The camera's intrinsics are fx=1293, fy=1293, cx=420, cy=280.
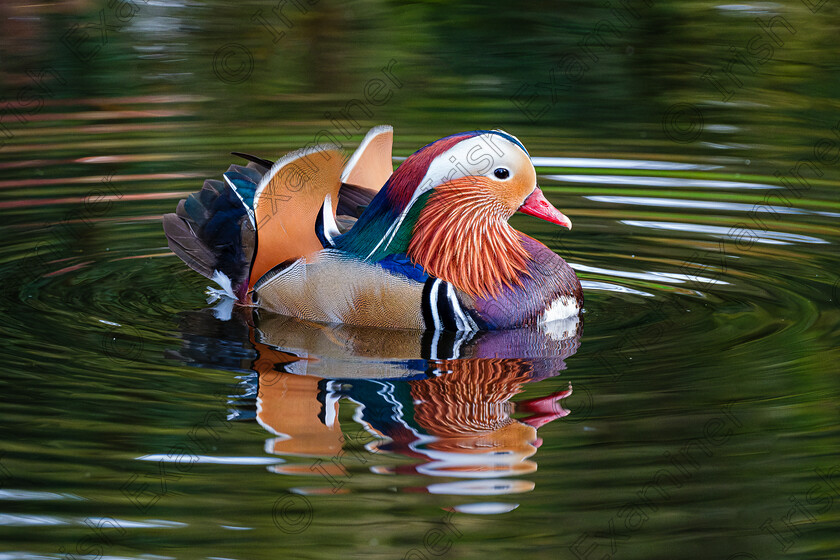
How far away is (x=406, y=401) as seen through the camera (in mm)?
5398

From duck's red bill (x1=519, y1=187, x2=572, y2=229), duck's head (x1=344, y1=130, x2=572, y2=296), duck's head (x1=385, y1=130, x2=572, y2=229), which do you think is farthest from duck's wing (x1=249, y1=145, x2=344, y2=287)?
duck's red bill (x1=519, y1=187, x2=572, y2=229)

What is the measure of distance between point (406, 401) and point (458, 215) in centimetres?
137

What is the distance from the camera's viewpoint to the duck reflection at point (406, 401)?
4.76 m

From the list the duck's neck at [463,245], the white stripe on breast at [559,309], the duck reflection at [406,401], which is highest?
the duck's neck at [463,245]

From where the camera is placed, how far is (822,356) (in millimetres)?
5773

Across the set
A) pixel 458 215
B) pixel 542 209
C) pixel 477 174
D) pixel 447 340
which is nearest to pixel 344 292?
pixel 447 340

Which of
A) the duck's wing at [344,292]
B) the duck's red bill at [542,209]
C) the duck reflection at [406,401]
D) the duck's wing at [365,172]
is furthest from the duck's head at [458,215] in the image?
the duck's wing at [365,172]

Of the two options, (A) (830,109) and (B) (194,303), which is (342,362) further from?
(A) (830,109)

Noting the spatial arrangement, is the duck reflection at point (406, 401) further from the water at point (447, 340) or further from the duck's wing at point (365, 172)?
the duck's wing at point (365, 172)

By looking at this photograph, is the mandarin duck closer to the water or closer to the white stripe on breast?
the white stripe on breast

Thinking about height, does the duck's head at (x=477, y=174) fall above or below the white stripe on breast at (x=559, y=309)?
above

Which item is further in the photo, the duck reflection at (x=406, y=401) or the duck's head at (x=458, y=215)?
the duck's head at (x=458, y=215)

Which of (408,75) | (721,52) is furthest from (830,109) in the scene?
(408,75)

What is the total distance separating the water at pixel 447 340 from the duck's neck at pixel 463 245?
1.09 ft
